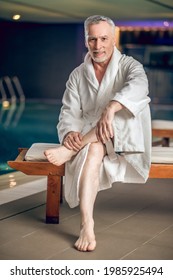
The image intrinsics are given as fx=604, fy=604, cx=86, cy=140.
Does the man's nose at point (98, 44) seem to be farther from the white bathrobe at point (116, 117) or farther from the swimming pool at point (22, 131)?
the swimming pool at point (22, 131)

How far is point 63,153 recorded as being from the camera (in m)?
3.01

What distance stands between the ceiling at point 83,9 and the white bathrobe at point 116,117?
7615 millimetres

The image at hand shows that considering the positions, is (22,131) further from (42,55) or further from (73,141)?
(42,55)

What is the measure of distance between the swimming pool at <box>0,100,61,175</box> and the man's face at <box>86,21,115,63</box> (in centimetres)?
233

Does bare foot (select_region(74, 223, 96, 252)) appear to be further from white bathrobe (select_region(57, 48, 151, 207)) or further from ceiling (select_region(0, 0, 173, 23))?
ceiling (select_region(0, 0, 173, 23))

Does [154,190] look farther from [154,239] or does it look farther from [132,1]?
[132,1]

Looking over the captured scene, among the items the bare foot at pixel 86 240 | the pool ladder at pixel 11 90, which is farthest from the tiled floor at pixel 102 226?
the pool ladder at pixel 11 90

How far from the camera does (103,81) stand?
10.3 feet

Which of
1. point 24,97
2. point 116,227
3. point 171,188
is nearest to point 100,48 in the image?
point 116,227

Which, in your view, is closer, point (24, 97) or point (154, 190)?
point (154, 190)

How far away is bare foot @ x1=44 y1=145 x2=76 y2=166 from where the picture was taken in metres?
2.99

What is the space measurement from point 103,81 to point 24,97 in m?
13.2
